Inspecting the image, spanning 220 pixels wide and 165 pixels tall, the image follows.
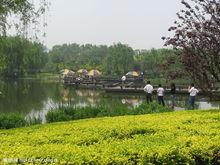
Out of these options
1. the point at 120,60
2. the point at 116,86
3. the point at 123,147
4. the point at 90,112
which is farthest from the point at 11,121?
the point at 120,60

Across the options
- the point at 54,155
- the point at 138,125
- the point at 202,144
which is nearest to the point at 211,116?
the point at 138,125

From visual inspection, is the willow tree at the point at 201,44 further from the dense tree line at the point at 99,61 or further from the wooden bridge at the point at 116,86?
the wooden bridge at the point at 116,86

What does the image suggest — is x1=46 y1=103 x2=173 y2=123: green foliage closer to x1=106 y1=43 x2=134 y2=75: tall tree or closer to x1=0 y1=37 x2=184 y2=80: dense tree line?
x1=0 y1=37 x2=184 y2=80: dense tree line

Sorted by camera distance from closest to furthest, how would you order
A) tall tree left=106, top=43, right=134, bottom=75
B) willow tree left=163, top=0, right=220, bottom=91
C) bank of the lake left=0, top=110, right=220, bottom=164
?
1. bank of the lake left=0, top=110, right=220, bottom=164
2. willow tree left=163, top=0, right=220, bottom=91
3. tall tree left=106, top=43, right=134, bottom=75

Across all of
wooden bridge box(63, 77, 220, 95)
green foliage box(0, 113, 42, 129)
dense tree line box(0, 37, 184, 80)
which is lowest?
green foliage box(0, 113, 42, 129)

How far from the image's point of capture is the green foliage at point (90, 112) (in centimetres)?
1798

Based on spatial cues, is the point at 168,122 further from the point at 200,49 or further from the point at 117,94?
the point at 117,94

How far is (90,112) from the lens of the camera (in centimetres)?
1864

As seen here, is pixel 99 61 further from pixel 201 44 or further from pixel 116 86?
pixel 201 44

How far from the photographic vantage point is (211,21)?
1592 centimetres

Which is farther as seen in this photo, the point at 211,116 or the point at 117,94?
the point at 117,94

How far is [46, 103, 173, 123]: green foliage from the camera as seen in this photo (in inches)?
708

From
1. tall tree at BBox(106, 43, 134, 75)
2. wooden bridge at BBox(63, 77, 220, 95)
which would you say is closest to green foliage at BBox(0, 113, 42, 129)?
wooden bridge at BBox(63, 77, 220, 95)

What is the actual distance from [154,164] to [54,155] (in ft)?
5.23
